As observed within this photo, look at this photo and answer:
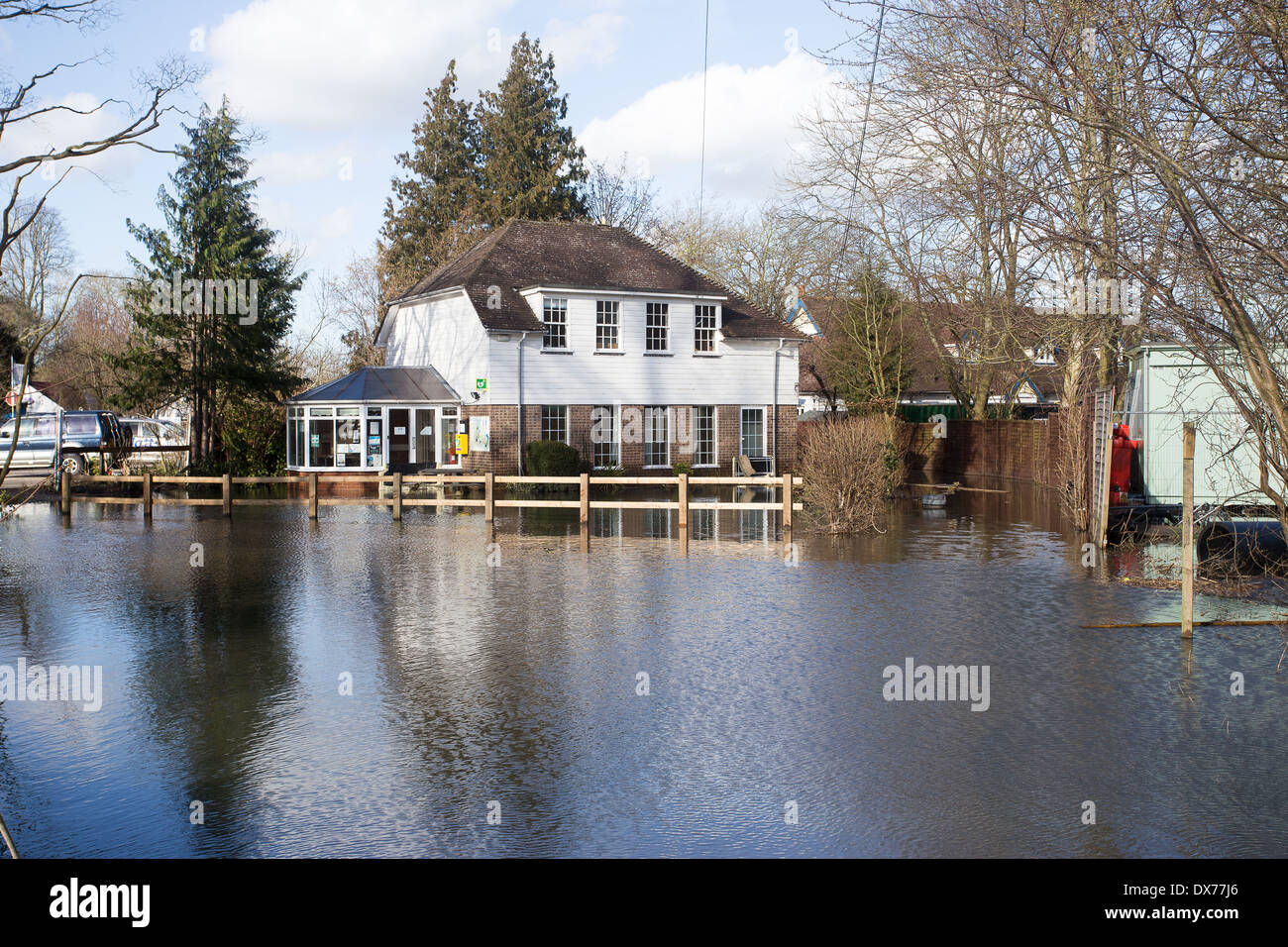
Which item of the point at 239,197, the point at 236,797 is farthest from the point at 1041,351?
the point at 239,197

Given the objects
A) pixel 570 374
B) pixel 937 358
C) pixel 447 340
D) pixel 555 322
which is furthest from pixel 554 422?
pixel 937 358

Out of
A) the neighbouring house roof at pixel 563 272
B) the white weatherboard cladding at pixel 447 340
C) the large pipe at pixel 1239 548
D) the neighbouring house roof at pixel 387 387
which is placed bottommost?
the large pipe at pixel 1239 548

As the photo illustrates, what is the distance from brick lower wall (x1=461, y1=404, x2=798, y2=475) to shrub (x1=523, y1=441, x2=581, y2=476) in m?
1.11

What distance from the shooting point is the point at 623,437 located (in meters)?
35.7

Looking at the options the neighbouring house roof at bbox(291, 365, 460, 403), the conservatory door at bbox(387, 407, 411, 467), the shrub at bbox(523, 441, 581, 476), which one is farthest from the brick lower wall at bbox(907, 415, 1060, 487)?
the conservatory door at bbox(387, 407, 411, 467)

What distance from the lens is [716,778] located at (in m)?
7.21

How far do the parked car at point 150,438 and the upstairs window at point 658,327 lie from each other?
16428 mm

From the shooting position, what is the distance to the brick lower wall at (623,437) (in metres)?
33.5

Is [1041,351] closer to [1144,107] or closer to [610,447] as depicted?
[610,447]

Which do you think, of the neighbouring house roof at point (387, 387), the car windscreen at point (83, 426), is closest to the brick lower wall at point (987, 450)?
the neighbouring house roof at point (387, 387)

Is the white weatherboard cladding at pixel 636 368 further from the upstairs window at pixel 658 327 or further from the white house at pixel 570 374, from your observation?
the upstairs window at pixel 658 327

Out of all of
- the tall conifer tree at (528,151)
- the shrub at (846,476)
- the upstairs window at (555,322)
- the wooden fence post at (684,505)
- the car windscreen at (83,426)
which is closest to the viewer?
the wooden fence post at (684,505)

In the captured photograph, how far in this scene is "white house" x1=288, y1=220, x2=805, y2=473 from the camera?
33.9 metres
